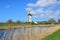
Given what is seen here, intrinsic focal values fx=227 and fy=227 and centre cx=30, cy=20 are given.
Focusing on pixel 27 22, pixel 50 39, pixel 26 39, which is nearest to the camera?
pixel 50 39

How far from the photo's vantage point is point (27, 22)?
8356 centimetres

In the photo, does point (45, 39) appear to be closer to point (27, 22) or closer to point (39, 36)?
point (39, 36)

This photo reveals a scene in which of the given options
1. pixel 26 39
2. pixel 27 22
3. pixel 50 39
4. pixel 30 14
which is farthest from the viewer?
pixel 30 14

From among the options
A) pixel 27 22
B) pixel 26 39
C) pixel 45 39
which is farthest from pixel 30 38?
pixel 27 22

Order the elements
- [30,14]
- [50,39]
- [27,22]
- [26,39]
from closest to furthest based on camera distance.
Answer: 1. [50,39]
2. [26,39]
3. [27,22]
4. [30,14]

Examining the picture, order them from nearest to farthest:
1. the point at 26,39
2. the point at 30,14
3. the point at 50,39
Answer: the point at 50,39 < the point at 26,39 < the point at 30,14

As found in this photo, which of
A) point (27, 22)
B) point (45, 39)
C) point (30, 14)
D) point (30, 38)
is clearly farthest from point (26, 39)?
point (30, 14)

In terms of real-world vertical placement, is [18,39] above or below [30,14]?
below

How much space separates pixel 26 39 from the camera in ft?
70.5

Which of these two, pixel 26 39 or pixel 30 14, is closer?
pixel 26 39

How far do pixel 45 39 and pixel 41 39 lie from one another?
1.94ft

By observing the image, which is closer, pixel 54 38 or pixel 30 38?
pixel 54 38

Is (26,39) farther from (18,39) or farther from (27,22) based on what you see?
(27,22)

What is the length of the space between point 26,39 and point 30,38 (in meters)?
0.42
